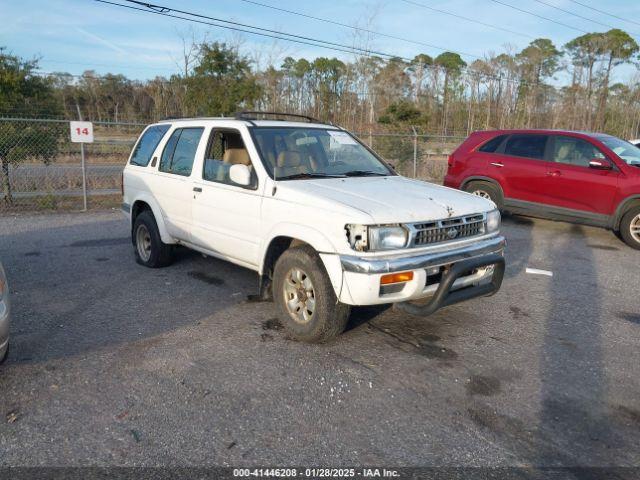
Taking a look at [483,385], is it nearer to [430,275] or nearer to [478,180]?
[430,275]

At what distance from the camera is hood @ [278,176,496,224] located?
386 cm

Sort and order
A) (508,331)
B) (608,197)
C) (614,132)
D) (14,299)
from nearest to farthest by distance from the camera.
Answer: (508,331) < (14,299) < (608,197) < (614,132)

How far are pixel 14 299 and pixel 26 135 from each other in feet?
21.9

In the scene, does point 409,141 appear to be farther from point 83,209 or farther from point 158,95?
point 158,95

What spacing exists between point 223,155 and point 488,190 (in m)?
6.00

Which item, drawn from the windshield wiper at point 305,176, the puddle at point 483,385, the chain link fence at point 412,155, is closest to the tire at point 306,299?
the windshield wiper at point 305,176

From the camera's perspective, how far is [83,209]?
35.2 feet

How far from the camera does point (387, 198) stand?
13.6ft

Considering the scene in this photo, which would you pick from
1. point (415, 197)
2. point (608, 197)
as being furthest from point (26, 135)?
point (608, 197)

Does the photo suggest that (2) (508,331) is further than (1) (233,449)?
Yes

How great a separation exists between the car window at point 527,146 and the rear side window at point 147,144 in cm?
630

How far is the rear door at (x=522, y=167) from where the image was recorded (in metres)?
9.02

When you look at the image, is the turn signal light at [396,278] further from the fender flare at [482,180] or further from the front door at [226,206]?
the fender flare at [482,180]

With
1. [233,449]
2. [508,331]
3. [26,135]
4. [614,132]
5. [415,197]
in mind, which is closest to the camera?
[233,449]
